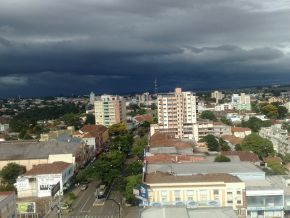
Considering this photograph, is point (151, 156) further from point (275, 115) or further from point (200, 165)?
point (275, 115)

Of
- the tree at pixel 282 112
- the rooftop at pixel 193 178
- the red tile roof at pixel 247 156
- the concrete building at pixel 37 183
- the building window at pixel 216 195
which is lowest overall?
the concrete building at pixel 37 183

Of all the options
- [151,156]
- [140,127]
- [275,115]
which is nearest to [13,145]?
[151,156]

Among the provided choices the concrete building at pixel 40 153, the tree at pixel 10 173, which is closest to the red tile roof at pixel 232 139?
the concrete building at pixel 40 153

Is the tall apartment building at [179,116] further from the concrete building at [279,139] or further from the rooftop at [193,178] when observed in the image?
the rooftop at [193,178]

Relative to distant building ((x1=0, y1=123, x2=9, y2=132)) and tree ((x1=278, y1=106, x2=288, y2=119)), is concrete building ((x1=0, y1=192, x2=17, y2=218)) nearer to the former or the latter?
distant building ((x1=0, y1=123, x2=9, y2=132))

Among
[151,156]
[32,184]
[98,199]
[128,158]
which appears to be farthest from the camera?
[128,158]

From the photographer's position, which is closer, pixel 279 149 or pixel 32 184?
pixel 32 184

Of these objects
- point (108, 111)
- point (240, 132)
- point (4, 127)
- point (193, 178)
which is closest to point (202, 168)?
point (193, 178)

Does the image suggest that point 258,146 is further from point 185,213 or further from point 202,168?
point 185,213
